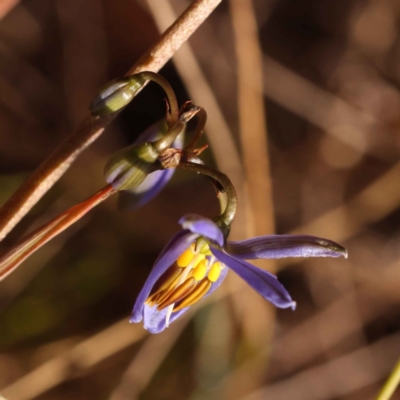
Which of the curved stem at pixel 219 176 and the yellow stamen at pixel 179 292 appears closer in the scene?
the curved stem at pixel 219 176

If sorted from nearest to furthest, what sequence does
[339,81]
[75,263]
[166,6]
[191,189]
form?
[166,6]
[75,263]
[191,189]
[339,81]

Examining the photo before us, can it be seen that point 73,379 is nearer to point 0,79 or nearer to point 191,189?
point 191,189

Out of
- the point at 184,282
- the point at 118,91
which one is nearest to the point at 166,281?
the point at 184,282

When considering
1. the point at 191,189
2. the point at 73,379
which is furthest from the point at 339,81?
the point at 73,379

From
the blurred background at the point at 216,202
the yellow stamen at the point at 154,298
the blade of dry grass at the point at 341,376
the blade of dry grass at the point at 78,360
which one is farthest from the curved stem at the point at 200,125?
the blade of dry grass at the point at 341,376

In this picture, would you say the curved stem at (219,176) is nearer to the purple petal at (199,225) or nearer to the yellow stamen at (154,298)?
the purple petal at (199,225)

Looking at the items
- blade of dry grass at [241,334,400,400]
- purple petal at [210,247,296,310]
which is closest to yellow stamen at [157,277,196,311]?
purple petal at [210,247,296,310]

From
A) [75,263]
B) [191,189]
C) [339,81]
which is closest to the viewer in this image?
[75,263]
